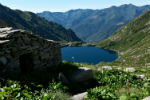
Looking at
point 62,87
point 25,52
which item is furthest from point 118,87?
point 25,52

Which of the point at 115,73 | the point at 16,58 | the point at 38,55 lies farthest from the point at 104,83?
the point at 16,58

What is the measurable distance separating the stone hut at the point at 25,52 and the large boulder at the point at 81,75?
2.24 meters

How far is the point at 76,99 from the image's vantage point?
10328mm

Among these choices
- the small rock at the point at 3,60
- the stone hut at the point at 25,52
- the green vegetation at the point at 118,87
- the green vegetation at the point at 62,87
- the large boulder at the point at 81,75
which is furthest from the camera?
the large boulder at the point at 81,75

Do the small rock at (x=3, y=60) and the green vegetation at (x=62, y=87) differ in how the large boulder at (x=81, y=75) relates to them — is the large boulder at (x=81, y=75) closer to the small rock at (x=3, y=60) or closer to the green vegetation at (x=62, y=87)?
the green vegetation at (x=62, y=87)

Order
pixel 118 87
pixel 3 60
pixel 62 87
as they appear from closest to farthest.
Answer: pixel 62 87 < pixel 3 60 < pixel 118 87

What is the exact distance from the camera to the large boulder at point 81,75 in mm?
15786

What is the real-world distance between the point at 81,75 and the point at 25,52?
4787 mm

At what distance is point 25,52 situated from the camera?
47.1ft

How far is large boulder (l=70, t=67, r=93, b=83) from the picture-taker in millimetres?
15786

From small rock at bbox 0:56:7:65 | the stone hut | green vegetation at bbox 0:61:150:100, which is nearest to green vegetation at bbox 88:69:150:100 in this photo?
green vegetation at bbox 0:61:150:100

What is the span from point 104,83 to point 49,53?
515 centimetres

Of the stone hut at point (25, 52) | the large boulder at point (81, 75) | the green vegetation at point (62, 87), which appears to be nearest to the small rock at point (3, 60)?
the stone hut at point (25, 52)

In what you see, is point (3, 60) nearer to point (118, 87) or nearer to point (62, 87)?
point (62, 87)
